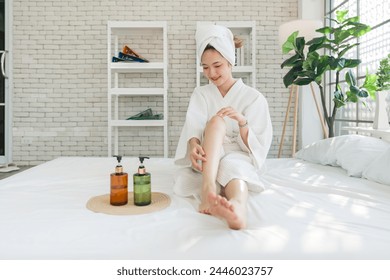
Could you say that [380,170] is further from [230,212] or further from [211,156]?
[230,212]

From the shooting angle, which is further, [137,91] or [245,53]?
[245,53]

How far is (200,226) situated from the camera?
999 millimetres

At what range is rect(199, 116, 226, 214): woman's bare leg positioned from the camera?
1.23 meters

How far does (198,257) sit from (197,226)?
0.20 m

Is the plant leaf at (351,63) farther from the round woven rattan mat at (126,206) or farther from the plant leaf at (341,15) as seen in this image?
the round woven rattan mat at (126,206)

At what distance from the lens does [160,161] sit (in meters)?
2.40

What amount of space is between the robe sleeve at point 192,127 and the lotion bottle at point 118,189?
368mm

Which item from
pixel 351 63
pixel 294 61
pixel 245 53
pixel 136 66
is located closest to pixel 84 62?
pixel 136 66

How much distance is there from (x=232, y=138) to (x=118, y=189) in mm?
735

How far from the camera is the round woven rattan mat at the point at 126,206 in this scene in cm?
114

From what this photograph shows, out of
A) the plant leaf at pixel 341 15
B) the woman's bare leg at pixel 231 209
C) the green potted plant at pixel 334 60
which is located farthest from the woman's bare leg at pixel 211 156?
the plant leaf at pixel 341 15

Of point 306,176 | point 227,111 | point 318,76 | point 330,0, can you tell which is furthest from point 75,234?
point 330,0

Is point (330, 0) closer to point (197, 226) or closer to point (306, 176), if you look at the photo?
point (306, 176)
